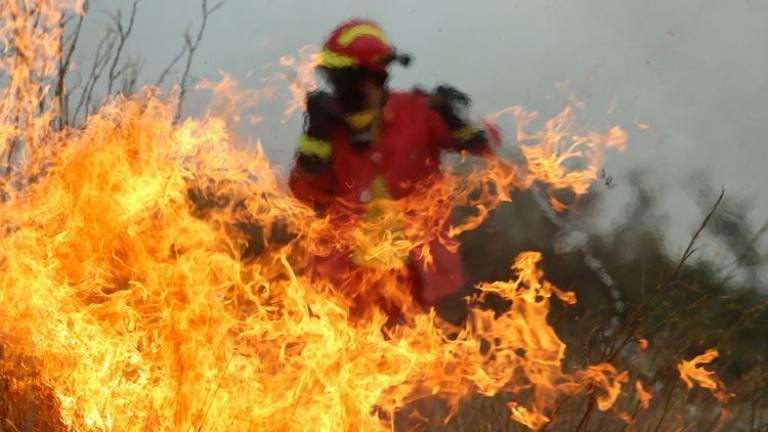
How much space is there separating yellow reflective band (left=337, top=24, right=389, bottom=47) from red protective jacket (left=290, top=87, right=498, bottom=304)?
9.0 inches

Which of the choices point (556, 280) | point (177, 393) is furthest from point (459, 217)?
point (177, 393)

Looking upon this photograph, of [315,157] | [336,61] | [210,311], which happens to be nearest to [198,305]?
[210,311]

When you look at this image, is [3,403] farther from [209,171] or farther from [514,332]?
[514,332]

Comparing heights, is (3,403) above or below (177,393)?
below

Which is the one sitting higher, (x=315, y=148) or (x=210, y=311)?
(x=315, y=148)

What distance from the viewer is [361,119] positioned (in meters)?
3.82

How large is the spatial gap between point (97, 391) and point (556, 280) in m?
3.21

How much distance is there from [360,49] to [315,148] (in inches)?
16.7

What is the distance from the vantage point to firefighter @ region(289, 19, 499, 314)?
3758mm

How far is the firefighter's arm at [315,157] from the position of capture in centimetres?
374

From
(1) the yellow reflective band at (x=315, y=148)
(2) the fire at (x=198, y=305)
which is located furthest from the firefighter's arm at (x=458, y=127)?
(1) the yellow reflective band at (x=315, y=148)

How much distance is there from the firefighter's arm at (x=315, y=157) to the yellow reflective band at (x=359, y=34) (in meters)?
0.22

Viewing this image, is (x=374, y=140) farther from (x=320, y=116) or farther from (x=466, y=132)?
(x=466, y=132)

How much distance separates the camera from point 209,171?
149 inches
